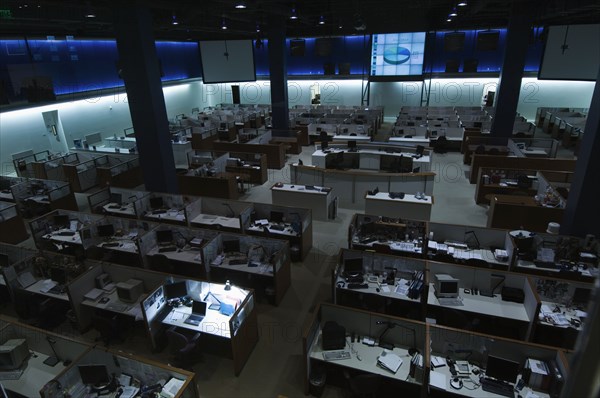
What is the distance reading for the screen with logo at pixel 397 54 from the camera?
18797mm

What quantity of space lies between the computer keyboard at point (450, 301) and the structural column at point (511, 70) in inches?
382

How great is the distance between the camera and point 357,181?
10.7 metres

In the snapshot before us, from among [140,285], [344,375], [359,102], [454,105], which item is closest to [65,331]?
[140,285]

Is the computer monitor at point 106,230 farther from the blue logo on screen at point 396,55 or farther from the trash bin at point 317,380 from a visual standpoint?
the blue logo on screen at point 396,55

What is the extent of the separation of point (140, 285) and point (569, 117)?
18978 millimetres

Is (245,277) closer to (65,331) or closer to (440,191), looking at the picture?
(65,331)

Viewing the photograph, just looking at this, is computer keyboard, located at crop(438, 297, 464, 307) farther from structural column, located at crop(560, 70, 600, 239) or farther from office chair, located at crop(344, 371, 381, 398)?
structural column, located at crop(560, 70, 600, 239)

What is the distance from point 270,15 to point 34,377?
13.3 metres

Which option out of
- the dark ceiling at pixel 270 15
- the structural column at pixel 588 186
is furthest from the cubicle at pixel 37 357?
the structural column at pixel 588 186

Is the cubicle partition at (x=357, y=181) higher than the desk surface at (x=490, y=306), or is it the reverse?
the cubicle partition at (x=357, y=181)

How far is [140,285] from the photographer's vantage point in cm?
628

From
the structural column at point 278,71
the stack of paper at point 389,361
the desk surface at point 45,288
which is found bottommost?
the stack of paper at point 389,361

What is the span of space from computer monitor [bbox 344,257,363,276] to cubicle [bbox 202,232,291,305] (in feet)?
3.88

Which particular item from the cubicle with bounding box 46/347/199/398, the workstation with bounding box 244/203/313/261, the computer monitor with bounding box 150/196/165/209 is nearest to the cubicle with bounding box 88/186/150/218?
the computer monitor with bounding box 150/196/165/209
